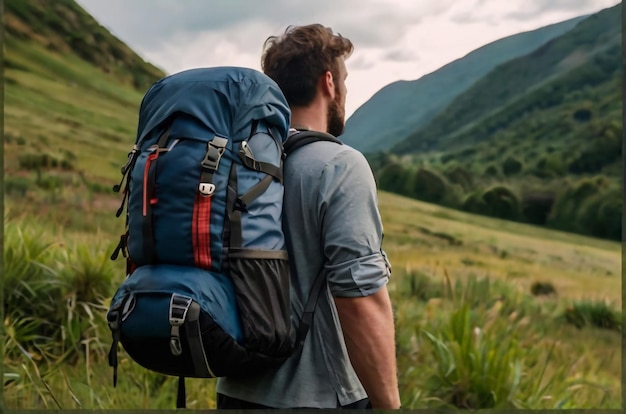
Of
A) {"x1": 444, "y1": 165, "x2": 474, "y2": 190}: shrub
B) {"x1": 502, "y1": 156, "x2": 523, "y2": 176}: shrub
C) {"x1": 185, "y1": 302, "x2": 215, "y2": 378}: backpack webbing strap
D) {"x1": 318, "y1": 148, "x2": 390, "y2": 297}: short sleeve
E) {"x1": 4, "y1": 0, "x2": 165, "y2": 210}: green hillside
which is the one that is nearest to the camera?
{"x1": 185, "y1": 302, "x2": 215, "y2": 378}: backpack webbing strap

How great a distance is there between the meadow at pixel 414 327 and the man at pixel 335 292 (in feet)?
5.70

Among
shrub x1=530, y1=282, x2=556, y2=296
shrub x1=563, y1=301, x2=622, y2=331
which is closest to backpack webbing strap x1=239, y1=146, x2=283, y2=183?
shrub x1=563, y1=301, x2=622, y2=331

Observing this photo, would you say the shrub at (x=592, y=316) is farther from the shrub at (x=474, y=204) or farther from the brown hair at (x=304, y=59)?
the brown hair at (x=304, y=59)

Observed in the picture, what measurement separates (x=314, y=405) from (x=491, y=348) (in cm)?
311

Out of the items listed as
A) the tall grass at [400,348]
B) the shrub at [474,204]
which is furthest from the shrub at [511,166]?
the tall grass at [400,348]

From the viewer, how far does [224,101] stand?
186cm

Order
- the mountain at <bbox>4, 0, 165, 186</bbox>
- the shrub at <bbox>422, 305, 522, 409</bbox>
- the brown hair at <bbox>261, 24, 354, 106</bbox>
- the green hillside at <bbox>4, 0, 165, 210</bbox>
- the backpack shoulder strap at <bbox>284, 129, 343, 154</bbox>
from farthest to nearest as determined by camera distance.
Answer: the mountain at <bbox>4, 0, 165, 186</bbox> → the green hillside at <bbox>4, 0, 165, 210</bbox> → the shrub at <bbox>422, 305, 522, 409</bbox> → the brown hair at <bbox>261, 24, 354, 106</bbox> → the backpack shoulder strap at <bbox>284, 129, 343, 154</bbox>

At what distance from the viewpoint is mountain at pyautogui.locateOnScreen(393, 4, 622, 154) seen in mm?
12328

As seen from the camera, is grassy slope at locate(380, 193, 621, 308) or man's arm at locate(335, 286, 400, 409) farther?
grassy slope at locate(380, 193, 621, 308)

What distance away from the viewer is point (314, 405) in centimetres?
189

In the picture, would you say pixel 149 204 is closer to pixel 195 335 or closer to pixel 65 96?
pixel 195 335

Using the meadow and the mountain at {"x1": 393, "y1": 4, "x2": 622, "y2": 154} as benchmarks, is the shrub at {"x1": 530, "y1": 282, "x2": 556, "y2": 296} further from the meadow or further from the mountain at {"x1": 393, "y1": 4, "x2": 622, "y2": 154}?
the mountain at {"x1": 393, "y1": 4, "x2": 622, "y2": 154}

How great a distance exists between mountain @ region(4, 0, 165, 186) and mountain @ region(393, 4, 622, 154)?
4404 millimetres

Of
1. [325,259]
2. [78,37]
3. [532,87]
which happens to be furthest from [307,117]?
[532,87]
